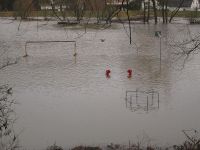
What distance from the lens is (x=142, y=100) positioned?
10.4m

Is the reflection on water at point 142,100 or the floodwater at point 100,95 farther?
the reflection on water at point 142,100

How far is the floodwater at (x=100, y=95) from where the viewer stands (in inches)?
322

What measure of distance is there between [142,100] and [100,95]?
1.23 metres

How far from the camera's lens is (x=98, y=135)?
8.08 meters

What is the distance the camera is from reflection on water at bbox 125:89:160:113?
976 centimetres

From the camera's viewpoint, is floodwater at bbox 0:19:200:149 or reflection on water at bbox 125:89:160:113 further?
reflection on water at bbox 125:89:160:113

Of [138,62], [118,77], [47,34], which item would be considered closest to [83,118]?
[118,77]

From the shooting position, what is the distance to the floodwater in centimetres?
818

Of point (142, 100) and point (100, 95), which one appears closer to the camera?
point (142, 100)

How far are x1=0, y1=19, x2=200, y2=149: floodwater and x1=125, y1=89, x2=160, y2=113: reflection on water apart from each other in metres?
0.02

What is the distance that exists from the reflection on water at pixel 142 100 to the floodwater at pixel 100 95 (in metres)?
0.02

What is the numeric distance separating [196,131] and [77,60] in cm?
950

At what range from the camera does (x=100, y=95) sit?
11.1 meters

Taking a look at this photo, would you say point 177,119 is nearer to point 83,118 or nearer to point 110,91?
point 83,118
